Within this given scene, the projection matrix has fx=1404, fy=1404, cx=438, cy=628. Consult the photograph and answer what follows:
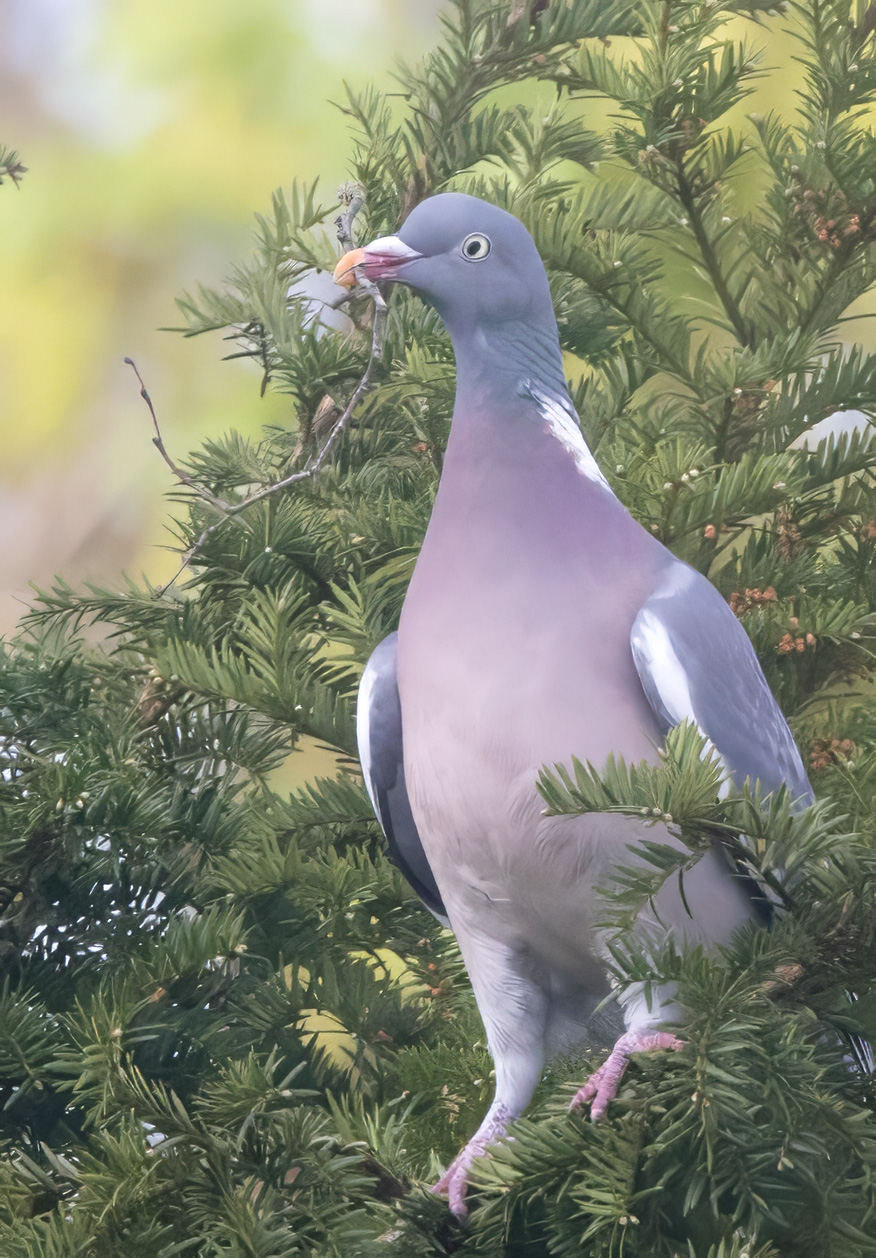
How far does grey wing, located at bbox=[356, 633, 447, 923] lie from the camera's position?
71cm

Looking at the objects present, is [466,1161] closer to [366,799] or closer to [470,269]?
[366,799]

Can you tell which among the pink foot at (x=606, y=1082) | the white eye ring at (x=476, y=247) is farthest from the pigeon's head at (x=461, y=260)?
the pink foot at (x=606, y=1082)

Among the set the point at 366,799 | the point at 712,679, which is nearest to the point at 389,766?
the point at 366,799

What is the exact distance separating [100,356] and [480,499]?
1.19 m

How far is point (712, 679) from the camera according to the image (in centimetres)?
66

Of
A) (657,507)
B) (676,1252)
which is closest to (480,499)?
(657,507)

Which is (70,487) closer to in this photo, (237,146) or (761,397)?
(237,146)

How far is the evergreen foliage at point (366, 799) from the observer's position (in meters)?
0.46

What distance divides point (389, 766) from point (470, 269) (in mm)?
258

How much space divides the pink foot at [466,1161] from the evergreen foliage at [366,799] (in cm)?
1

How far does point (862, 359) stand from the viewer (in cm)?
80

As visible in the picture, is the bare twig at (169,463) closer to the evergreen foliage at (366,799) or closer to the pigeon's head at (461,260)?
the evergreen foliage at (366,799)

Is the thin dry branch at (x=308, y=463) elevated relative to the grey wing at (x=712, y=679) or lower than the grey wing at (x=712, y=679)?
elevated

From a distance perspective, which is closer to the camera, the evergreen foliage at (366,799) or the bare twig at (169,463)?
the evergreen foliage at (366,799)
